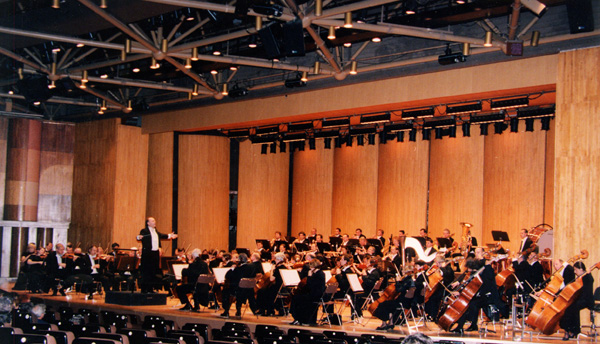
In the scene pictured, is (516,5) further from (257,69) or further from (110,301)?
(110,301)

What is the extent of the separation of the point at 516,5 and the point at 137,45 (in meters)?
8.34

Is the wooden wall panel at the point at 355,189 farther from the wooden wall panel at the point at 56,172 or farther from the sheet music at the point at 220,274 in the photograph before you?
the wooden wall panel at the point at 56,172

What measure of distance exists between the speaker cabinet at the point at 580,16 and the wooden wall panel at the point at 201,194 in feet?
45.6

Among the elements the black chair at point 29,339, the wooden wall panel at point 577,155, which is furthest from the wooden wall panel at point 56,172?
the black chair at point 29,339

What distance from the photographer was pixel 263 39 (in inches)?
511

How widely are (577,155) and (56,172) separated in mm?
18236

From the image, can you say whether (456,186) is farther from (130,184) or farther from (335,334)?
(335,334)

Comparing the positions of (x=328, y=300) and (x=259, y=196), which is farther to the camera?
(x=259, y=196)

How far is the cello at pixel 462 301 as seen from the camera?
11672mm

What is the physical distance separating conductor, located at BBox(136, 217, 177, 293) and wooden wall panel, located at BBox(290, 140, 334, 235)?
974cm

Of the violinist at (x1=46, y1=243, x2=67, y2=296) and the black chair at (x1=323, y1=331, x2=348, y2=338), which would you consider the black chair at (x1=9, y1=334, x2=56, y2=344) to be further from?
the violinist at (x1=46, y1=243, x2=67, y2=296)

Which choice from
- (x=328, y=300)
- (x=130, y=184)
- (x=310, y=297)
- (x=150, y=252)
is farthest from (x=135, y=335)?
(x=130, y=184)

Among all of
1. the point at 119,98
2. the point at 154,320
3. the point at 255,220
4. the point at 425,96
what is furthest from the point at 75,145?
the point at 154,320

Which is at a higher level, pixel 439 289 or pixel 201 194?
pixel 201 194
